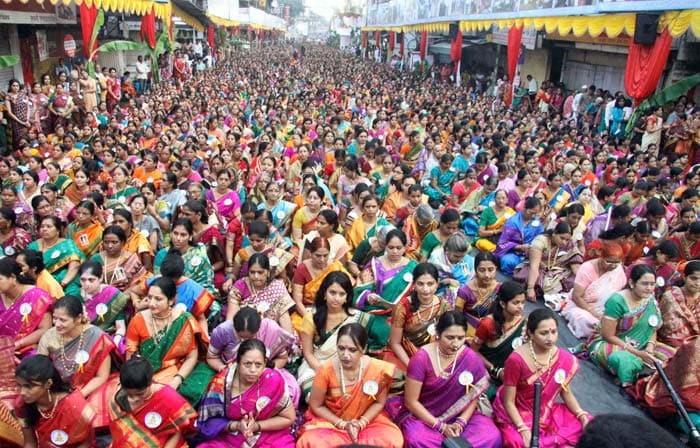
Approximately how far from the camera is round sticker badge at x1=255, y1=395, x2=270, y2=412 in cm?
292

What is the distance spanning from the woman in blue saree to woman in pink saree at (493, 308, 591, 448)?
2.70 metres

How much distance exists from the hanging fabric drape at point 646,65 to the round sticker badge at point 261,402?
29.6ft

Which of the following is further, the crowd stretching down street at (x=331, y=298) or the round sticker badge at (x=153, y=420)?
the crowd stretching down street at (x=331, y=298)

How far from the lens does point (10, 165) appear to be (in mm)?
6348

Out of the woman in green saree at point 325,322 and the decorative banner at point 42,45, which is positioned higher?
the decorative banner at point 42,45

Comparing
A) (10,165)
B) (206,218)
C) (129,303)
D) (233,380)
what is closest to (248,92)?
(10,165)

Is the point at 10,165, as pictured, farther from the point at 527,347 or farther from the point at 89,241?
the point at 527,347

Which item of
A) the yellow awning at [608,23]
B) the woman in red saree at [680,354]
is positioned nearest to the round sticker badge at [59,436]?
the woman in red saree at [680,354]

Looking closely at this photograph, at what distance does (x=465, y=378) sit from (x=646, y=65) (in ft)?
28.5

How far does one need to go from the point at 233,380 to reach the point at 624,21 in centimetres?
931

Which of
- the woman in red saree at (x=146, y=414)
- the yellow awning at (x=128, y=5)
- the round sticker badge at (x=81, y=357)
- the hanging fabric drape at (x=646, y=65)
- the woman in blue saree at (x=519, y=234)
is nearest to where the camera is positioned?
the woman in red saree at (x=146, y=414)

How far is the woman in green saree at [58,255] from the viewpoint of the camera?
4355 millimetres

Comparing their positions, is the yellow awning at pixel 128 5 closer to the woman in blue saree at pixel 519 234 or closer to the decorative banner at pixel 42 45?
the decorative banner at pixel 42 45

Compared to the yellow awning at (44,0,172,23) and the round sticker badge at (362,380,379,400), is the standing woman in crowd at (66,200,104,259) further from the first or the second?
the yellow awning at (44,0,172,23)
